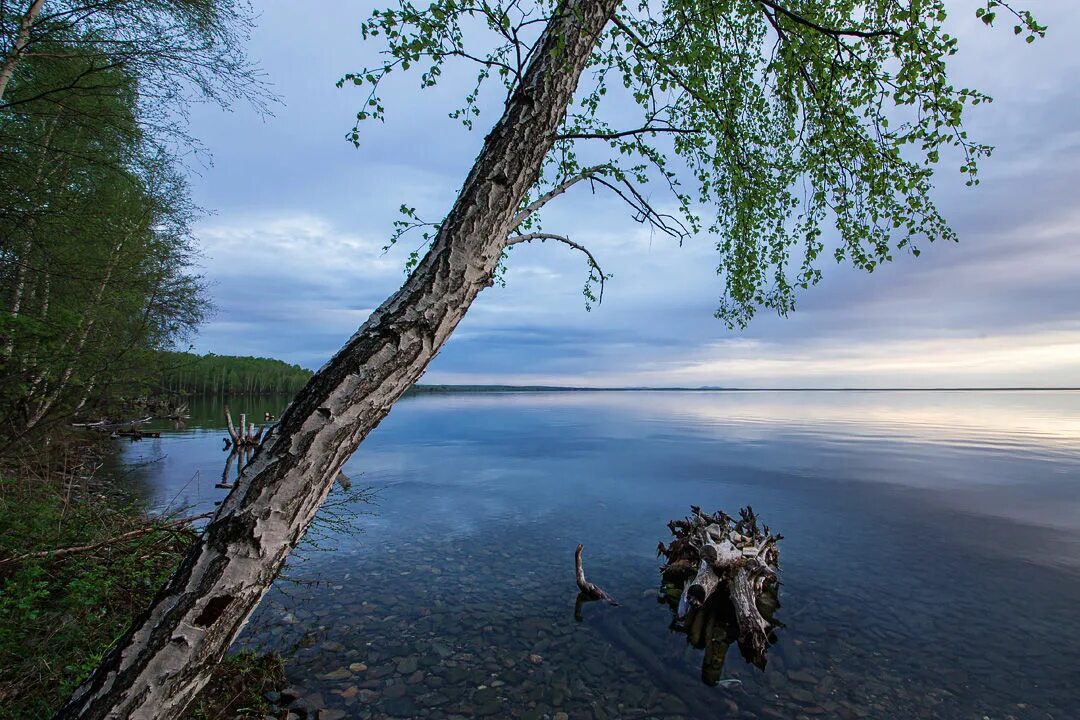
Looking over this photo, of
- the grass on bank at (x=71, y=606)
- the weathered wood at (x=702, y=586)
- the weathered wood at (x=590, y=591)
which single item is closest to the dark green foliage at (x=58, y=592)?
the grass on bank at (x=71, y=606)

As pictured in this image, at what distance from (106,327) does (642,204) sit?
14325 millimetres

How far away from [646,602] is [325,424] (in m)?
8.94

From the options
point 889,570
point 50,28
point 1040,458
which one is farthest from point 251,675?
point 1040,458

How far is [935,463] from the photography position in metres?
31.7

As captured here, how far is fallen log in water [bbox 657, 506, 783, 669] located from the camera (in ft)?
26.3

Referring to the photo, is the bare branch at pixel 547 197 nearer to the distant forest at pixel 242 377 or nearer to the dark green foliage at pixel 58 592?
the dark green foliage at pixel 58 592

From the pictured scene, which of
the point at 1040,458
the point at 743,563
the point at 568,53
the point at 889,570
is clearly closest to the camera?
the point at 568,53

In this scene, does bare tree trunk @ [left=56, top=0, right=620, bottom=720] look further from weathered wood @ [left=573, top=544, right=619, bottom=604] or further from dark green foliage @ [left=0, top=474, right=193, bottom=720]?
weathered wood @ [left=573, top=544, right=619, bottom=604]

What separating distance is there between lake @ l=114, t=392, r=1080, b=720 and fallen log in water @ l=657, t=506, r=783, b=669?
0.93 feet

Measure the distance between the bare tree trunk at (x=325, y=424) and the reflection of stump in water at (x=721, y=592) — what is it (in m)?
6.88

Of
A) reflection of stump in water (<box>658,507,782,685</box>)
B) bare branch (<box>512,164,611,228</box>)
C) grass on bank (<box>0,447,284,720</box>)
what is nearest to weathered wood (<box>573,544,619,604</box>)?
reflection of stump in water (<box>658,507,782,685</box>)

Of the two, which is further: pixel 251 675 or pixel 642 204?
pixel 251 675

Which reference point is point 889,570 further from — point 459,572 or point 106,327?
point 106,327

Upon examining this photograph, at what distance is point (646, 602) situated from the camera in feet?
32.7
